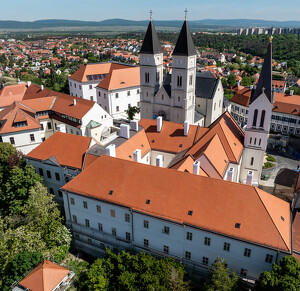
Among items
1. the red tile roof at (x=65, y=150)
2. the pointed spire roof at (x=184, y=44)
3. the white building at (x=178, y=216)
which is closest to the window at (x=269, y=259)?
the white building at (x=178, y=216)

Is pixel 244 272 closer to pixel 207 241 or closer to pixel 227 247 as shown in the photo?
pixel 227 247

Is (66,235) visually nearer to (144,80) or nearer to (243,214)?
(243,214)

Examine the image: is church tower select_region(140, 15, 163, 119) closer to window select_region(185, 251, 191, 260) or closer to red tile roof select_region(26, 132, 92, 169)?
red tile roof select_region(26, 132, 92, 169)

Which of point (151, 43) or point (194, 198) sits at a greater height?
point (151, 43)

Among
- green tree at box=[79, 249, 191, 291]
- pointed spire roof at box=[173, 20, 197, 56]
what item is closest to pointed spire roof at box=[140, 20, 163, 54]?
pointed spire roof at box=[173, 20, 197, 56]

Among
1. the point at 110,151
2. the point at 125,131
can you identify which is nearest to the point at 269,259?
the point at 110,151

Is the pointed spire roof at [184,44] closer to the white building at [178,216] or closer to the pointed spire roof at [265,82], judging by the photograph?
the pointed spire roof at [265,82]

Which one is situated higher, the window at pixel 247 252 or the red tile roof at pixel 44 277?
the window at pixel 247 252
